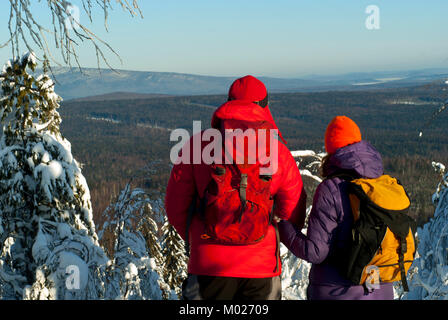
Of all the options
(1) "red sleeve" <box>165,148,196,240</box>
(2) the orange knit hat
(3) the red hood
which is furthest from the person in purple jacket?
(1) "red sleeve" <box>165,148,196,240</box>

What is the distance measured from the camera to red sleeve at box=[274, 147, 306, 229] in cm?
266

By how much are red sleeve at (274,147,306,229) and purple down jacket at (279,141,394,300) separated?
156 millimetres

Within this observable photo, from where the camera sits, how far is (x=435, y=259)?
16.0 feet

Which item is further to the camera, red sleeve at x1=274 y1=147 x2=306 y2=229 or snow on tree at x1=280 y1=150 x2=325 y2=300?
snow on tree at x1=280 y1=150 x2=325 y2=300

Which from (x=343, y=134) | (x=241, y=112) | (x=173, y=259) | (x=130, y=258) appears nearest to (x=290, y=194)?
(x=343, y=134)

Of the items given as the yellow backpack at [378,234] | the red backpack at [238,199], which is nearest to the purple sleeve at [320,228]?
the yellow backpack at [378,234]

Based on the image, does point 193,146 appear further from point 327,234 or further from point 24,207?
point 24,207

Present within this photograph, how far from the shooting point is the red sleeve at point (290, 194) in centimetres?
266

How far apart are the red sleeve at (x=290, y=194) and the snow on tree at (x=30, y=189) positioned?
2554 millimetres

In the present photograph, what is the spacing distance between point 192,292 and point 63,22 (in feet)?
6.23

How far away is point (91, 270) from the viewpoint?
4270mm

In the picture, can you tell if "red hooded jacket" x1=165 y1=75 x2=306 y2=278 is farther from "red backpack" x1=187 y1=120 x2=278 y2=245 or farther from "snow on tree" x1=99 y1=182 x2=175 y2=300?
"snow on tree" x1=99 y1=182 x2=175 y2=300

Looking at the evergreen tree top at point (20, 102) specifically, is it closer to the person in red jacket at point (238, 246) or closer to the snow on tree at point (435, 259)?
the person in red jacket at point (238, 246)

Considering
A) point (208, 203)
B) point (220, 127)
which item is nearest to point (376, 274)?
point (208, 203)
